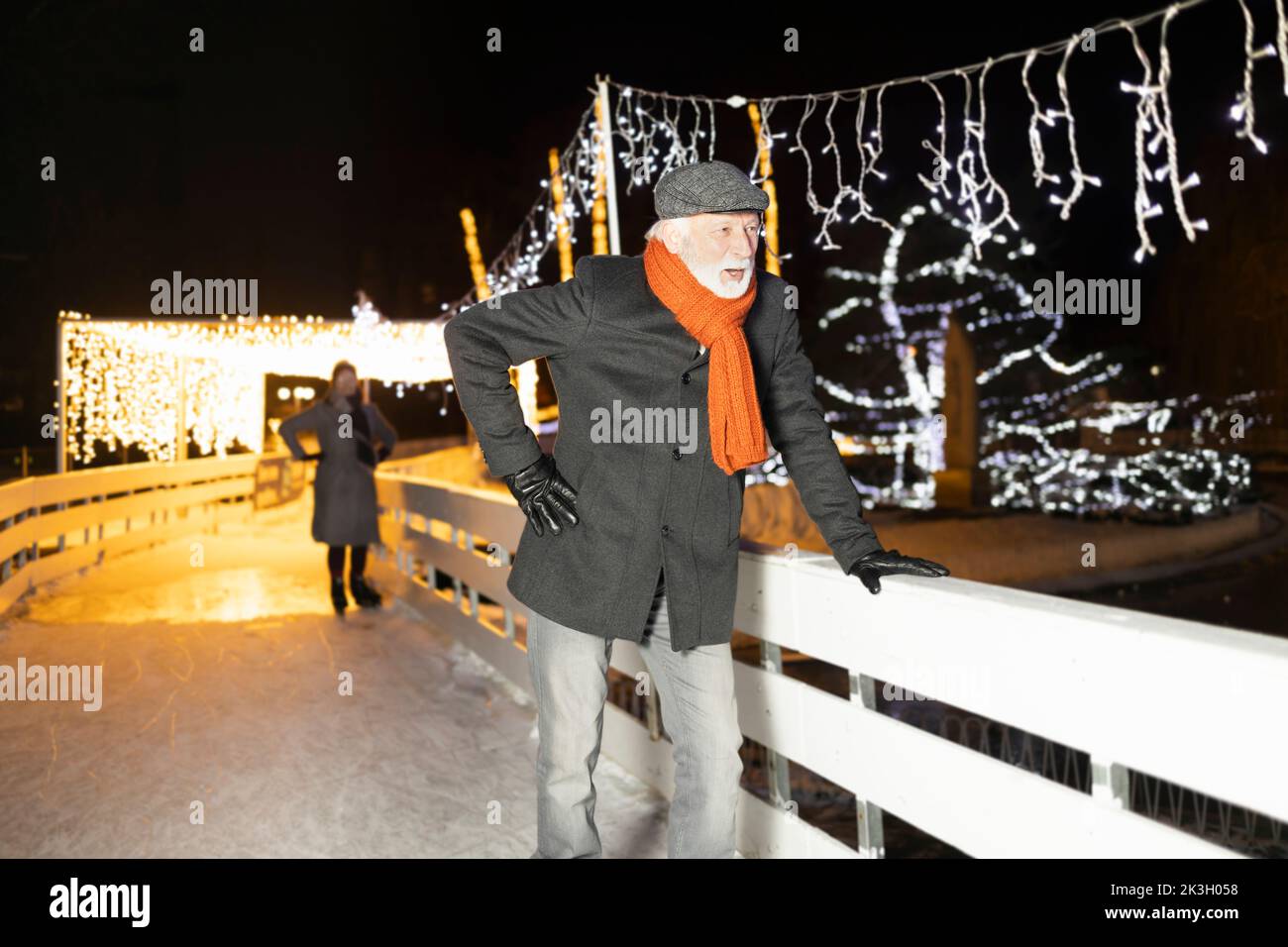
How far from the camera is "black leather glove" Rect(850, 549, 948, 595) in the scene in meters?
2.58

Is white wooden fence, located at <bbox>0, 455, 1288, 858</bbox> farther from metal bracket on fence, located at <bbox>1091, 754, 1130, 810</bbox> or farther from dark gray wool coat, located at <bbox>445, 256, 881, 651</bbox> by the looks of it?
dark gray wool coat, located at <bbox>445, 256, 881, 651</bbox>

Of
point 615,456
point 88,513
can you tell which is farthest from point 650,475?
point 88,513

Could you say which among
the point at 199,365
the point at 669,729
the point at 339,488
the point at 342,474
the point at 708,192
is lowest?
the point at 669,729

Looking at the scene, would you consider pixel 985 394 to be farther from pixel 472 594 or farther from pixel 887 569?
pixel 887 569

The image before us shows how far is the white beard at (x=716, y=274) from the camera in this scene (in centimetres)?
254

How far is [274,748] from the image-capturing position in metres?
4.65

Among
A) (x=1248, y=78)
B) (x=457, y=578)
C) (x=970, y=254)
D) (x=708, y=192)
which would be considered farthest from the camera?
(x=970, y=254)

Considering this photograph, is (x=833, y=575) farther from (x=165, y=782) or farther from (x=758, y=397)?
(x=165, y=782)

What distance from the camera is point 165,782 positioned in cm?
417

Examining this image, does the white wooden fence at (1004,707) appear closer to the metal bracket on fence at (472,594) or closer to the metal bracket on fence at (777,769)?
the metal bracket on fence at (777,769)

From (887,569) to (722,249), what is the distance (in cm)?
84
